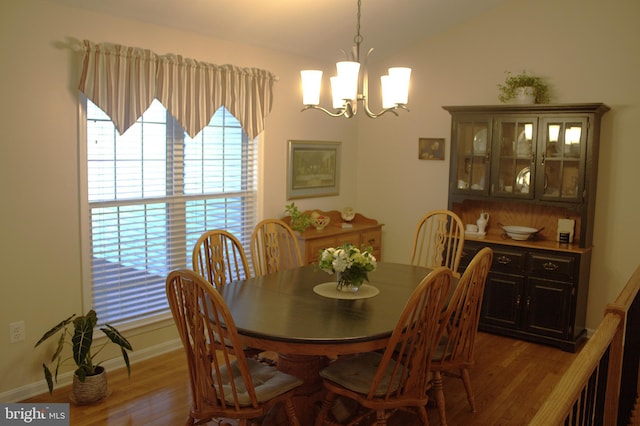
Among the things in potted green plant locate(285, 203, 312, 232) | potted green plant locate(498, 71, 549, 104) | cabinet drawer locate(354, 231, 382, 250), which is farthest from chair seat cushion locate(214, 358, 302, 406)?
potted green plant locate(498, 71, 549, 104)

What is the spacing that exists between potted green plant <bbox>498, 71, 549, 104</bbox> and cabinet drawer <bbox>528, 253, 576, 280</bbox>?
123 cm

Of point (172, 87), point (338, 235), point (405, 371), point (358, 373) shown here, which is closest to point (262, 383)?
point (358, 373)

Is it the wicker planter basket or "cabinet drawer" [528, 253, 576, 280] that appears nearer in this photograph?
the wicker planter basket

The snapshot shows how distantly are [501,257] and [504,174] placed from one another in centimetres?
68

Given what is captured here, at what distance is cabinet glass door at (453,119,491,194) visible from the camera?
480 centimetres

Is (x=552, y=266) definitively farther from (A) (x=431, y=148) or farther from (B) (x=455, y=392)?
(A) (x=431, y=148)

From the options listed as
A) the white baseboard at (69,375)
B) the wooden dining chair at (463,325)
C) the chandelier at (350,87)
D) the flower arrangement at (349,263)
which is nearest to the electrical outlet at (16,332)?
the white baseboard at (69,375)

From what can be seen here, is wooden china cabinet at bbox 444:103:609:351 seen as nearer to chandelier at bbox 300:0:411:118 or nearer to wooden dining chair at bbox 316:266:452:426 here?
chandelier at bbox 300:0:411:118

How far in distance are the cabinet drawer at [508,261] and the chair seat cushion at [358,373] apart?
2.05 m

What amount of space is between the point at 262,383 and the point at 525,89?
3208 millimetres

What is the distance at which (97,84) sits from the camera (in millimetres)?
3486

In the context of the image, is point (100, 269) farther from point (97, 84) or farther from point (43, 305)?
point (97, 84)

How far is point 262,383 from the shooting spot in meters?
2.68

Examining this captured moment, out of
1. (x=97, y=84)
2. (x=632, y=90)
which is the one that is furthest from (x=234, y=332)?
(x=632, y=90)
